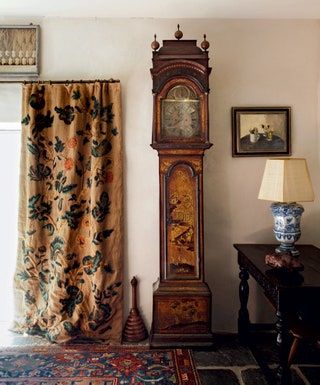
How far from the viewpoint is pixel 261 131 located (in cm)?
242

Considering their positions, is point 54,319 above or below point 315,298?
below

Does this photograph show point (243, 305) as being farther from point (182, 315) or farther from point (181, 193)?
point (181, 193)

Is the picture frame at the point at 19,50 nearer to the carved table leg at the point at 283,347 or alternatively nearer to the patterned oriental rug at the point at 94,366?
the patterned oriental rug at the point at 94,366

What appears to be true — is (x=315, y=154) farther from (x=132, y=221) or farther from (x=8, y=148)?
(x=8, y=148)

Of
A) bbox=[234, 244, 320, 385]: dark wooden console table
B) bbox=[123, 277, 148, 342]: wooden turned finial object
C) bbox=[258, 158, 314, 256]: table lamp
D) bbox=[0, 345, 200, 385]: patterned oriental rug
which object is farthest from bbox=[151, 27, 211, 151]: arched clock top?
bbox=[0, 345, 200, 385]: patterned oriental rug

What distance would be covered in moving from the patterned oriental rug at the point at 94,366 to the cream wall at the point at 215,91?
1.32ft

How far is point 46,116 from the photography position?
2344 millimetres

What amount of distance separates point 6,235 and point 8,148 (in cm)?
70

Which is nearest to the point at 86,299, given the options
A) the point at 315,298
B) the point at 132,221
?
the point at 132,221

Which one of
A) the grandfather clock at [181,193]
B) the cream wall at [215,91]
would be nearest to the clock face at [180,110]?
the grandfather clock at [181,193]

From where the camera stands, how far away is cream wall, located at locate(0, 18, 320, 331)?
7.94 feet

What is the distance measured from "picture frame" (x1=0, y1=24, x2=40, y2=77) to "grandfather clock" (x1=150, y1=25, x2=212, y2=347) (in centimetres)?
94

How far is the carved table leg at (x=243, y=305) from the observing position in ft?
7.30

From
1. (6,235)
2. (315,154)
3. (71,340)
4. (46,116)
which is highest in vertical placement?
(46,116)
